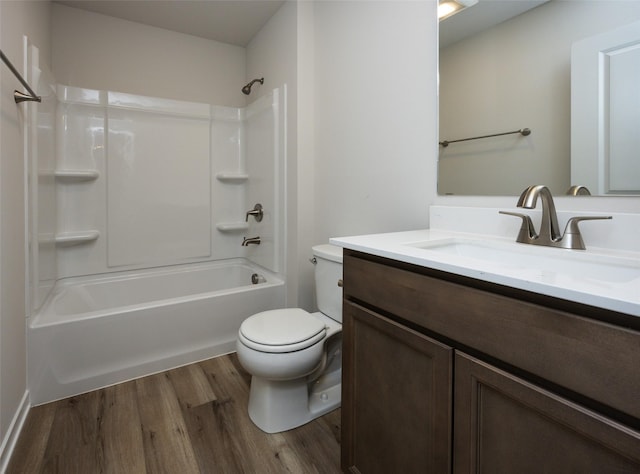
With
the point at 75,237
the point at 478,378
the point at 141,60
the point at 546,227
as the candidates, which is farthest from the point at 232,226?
the point at 478,378

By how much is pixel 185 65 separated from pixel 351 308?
2.57 meters

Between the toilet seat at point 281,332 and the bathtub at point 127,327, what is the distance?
24.4 inches

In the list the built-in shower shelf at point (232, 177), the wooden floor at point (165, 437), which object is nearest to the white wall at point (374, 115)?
the built-in shower shelf at point (232, 177)

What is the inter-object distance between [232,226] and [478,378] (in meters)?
2.43

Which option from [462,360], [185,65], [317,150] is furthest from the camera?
[185,65]

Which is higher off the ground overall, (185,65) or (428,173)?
(185,65)

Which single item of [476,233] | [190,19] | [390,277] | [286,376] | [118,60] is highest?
[190,19]

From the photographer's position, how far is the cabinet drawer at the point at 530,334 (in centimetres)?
50

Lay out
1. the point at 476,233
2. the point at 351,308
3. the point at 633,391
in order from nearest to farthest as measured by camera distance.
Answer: the point at 633,391
the point at 351,308
the point at 476,233

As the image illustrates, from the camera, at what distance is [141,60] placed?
2.54 meters

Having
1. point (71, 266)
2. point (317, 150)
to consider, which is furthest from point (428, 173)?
point (71, 266)

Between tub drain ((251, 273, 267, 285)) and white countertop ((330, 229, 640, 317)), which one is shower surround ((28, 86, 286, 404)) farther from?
white countertop ((330, 229, 640, 317))

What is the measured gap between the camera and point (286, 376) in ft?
4.53

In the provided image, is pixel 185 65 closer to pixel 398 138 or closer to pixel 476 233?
pixel 398 138
